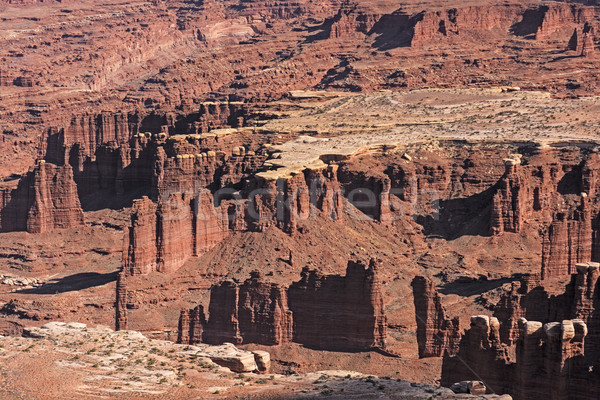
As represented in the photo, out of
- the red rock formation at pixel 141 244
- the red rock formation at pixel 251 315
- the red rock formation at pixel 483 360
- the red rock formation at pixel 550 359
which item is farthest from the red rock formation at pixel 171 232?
the red rock formation at pixel 550 359

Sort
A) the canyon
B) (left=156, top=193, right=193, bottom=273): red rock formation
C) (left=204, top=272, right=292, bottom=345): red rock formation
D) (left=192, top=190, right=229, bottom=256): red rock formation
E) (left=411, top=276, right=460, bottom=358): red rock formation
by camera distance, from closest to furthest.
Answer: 1. the canyon
2. (left=411, top=276, right=460, bottom=358): red rock formation
3. (left=204, top=272, right=292, bottom=345): red rock formation
4. (left=156, top=193, right=193, bottom=273): red rock formation
5. (left=192, top=190, right=229, bottom=256): red rock formation

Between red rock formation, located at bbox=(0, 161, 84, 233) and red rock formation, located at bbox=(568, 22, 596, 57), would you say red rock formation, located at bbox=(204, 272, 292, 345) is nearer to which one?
red rock formation, located at bbox=(0, 161, 84, 233)

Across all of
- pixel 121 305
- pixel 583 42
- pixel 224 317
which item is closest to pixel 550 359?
pixel 224 317

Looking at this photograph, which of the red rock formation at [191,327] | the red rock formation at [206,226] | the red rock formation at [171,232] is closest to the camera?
the red rock formation at [191,327]

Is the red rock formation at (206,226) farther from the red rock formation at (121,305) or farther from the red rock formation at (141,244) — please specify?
the red rock formation at (121,305)

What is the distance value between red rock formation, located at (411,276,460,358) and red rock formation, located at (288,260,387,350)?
2.14 m

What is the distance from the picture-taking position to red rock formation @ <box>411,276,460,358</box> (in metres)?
80.2

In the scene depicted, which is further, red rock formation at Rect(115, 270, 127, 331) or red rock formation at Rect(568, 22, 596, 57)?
red rock formation at Rect(568, 22, 596, 57)

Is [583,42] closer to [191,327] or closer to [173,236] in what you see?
[173,236]

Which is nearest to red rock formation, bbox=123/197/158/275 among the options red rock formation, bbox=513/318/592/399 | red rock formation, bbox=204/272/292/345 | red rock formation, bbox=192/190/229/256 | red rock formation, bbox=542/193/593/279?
red rock formation, bbox=192/190/229/256

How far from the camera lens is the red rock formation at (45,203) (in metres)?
123

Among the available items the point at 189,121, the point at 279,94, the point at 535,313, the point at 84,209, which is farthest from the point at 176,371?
the point at 279,94

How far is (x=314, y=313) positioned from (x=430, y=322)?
610 centimetres

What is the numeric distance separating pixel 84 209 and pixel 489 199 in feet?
114
